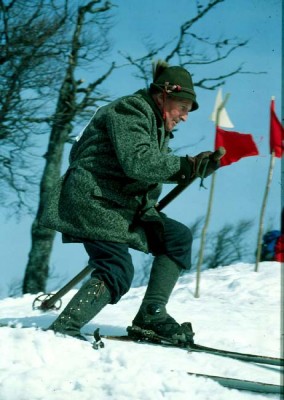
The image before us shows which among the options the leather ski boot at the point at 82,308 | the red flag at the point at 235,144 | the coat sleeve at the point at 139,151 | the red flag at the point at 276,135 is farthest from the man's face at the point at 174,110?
the red flag at the point at 276,135

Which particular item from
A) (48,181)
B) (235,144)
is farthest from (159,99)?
(48,181)

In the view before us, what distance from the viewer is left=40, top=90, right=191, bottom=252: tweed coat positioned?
3.33m

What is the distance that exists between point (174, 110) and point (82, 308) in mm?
1116

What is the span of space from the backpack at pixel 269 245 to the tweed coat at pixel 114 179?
5042mm

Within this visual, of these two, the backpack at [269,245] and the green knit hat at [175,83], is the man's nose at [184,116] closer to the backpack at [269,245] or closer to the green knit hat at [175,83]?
the green knit hat at [175,83]

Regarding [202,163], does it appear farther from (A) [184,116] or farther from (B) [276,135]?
(B) [276,135]

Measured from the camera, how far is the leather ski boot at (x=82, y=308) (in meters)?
3.28

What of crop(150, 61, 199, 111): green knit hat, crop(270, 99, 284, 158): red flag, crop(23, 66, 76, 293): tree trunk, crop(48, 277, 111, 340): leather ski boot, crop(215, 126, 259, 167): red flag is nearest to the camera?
crop(48, 277, 111, 340): leather ski boot

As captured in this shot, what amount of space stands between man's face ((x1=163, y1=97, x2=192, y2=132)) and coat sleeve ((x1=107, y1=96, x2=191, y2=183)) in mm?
210

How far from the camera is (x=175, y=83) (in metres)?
3.64

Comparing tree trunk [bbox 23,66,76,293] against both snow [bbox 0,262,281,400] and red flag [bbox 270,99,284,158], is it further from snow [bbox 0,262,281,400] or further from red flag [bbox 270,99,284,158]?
snow [bbox 0,262,281,400]

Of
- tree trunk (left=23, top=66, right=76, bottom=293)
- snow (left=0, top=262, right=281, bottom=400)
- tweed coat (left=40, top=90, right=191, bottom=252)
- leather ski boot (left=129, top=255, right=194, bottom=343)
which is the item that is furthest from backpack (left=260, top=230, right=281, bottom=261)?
tweed coat (left=40, top=90, right=191, bottom=252)

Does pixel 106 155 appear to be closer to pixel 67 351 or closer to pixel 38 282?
pixel 67 351

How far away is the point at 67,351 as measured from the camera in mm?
2924
